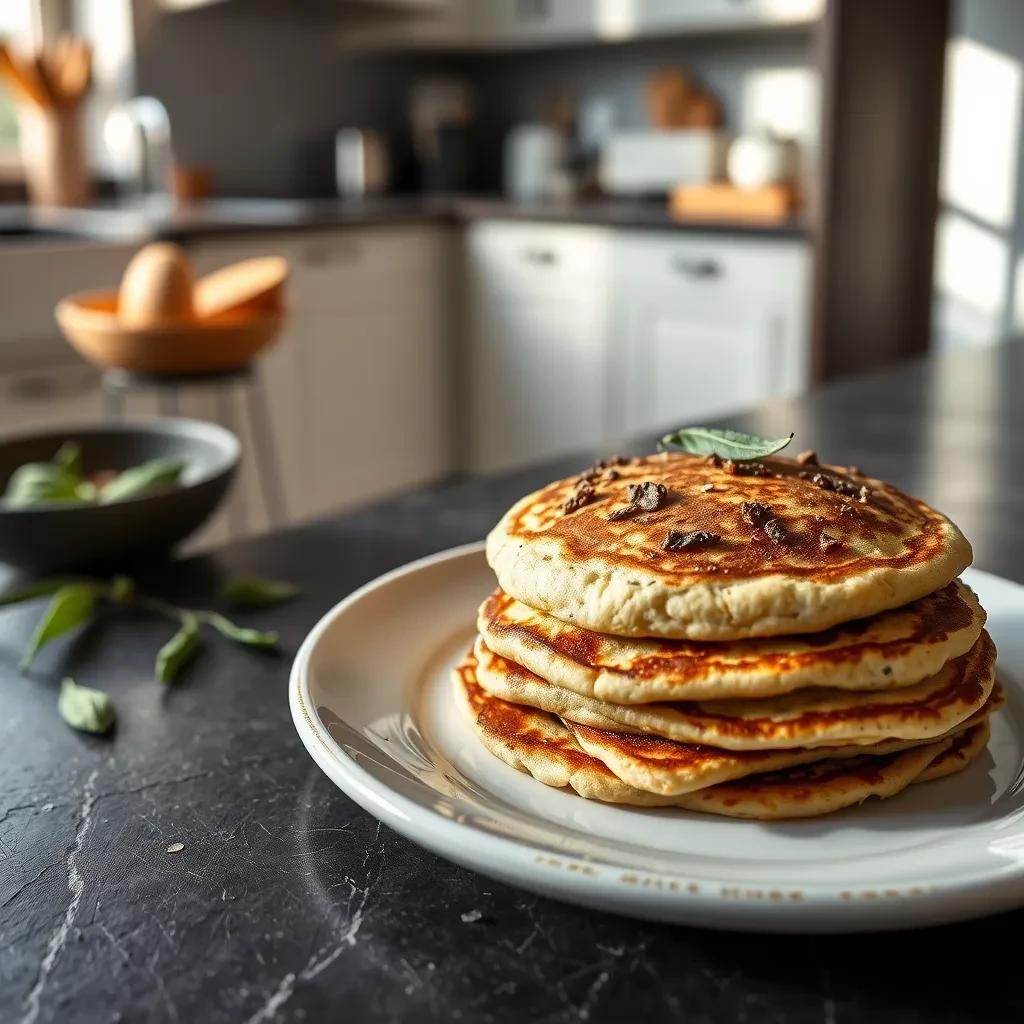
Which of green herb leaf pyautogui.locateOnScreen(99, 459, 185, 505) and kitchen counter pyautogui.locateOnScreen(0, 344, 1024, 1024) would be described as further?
green herb leaf pyautogui.locateOnScreen(99, 459, 185, 505)

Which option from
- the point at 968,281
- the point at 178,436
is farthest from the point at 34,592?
the point at 968,281

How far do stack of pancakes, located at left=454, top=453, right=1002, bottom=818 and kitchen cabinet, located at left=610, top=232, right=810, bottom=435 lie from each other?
9.42 ft

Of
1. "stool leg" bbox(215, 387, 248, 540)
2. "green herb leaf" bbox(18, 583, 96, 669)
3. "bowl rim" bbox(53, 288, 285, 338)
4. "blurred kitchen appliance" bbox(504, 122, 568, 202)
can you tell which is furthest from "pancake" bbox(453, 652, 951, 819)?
"blurred kitchen appliance" bbox(504, 122, 568, 202)

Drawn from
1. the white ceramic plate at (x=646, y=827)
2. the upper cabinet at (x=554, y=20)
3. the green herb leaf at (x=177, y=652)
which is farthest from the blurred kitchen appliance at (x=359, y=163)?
the white ceramic plate at (x=646, y=827)

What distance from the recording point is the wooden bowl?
5.55 feet

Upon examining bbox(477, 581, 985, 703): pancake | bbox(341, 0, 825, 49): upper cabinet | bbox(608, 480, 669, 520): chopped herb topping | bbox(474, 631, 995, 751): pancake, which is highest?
bbox(341, 0, 825, 49): upper cabinet

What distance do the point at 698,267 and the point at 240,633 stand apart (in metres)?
2.87

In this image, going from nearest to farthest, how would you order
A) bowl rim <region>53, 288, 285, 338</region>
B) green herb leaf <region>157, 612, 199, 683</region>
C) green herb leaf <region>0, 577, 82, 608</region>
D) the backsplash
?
green herb leaf <region>157, 612, 199, 683</region> → green herb leaf <region>0, 577, 82, 608</region> → bowl rim <region>53, 288, 285, 338</region> → the backsplash

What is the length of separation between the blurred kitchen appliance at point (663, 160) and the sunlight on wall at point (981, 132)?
2.42 feet

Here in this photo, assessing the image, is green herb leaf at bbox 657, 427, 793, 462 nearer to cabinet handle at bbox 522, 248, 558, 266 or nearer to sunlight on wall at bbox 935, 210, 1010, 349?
cabinet handle at bbox 522, 248, 558, 266

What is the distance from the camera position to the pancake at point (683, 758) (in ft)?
1.72

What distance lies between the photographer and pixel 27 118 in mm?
3617

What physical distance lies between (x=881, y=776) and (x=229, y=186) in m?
4.15

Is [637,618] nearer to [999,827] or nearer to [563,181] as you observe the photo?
[999,827]
